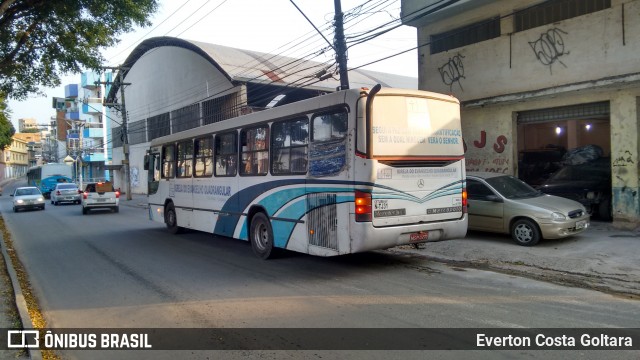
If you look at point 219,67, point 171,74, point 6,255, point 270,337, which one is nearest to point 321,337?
point 270,337

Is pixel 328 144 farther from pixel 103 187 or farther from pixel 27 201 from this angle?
pixel 27 201

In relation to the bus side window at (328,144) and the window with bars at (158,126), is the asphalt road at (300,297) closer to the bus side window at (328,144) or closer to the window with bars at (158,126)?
the bus side window at (328,144)

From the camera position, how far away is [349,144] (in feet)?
22.8

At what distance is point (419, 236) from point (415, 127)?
178cm

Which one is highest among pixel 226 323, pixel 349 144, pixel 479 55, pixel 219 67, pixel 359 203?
pixel 219 67

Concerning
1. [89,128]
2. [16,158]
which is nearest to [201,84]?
[89,128]

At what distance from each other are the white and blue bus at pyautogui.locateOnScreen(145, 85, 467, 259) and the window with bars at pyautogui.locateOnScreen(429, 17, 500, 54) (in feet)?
22.1

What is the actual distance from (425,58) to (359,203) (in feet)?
33.6

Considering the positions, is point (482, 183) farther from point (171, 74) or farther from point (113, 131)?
point (113, 131)

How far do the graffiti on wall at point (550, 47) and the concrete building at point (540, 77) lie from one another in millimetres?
26

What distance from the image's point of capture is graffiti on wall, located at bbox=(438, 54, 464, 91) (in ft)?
47.2

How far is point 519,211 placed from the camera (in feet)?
31.4

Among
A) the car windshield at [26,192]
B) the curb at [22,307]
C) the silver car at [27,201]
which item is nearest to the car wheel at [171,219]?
the curb at [22,307]

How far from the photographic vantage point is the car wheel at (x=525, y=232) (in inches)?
368
